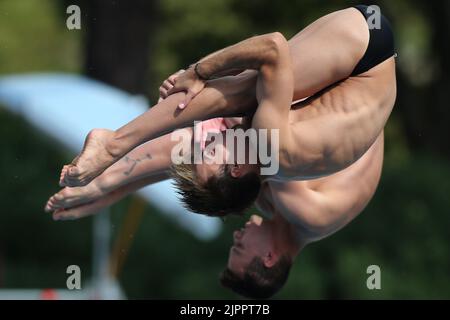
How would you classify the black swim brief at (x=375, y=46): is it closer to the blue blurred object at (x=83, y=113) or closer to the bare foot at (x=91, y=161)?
the bare foot at (x=91, y=161)

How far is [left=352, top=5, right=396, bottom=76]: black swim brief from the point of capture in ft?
19.4

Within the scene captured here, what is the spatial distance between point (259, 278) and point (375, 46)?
4.89 feet

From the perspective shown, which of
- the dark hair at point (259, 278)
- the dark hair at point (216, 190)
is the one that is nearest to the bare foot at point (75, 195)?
the dark hair at point (216, 190)

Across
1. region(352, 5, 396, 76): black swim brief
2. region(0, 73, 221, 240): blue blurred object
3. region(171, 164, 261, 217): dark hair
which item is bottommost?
region(171, 164, 261, 217): dark hair

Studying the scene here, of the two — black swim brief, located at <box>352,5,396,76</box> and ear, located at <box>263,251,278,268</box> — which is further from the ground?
black swim brief, located at <box>352,5,396,76</box>

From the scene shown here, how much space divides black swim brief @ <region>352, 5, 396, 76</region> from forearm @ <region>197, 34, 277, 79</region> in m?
0.54

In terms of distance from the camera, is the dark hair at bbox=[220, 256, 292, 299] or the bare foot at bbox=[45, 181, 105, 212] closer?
the bare foot at bbox=[45, 181, 105, 212]

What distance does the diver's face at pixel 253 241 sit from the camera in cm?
670

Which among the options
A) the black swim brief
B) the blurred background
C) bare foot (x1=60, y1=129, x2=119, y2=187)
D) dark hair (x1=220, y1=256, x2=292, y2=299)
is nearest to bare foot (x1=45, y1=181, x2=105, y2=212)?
bare foot (x1=60, y1=129, x2=119, y2=187)

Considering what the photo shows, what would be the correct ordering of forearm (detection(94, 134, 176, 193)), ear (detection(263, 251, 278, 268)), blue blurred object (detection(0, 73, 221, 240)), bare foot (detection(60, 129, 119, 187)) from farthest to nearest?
blue blurred object (detection(0, 73, 221, 240)) < ear (detection(263, 251, 278, 268)) < forearm (detection(94, 134, 176, 193)) < bare foot (detection(60, 129, 119, 187))

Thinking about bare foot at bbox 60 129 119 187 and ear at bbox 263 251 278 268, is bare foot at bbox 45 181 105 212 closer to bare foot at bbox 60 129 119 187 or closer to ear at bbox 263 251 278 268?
bare foot at bbox 60 129 119 187

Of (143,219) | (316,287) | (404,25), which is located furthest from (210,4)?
(316,287)

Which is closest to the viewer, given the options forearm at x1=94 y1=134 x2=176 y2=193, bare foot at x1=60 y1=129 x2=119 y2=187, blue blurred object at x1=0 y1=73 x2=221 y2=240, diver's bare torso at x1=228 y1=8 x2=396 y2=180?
diver's bare torso at x1=228 y1=8 x2=396 y2=180

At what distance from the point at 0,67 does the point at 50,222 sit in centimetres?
549
